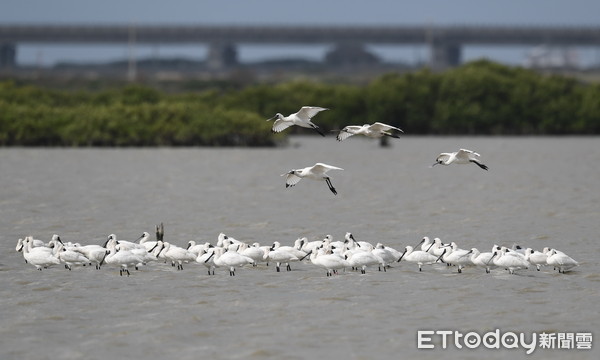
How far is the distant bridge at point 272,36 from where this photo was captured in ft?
629

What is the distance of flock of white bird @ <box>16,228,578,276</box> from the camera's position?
2169 cm

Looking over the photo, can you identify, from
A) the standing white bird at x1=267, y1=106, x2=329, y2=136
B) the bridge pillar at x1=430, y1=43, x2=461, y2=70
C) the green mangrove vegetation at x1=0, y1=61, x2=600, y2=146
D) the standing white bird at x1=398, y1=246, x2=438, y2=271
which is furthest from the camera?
the bridge pillar at x1=430, y1=43, x2=461, y2=70

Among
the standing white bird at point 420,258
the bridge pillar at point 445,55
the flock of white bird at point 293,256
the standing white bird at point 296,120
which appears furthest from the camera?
the bridge pillar at point 445,55

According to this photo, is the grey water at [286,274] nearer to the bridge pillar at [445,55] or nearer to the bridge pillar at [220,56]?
the bridge pillar at [445,55]

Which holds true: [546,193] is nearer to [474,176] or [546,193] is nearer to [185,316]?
[474,176]

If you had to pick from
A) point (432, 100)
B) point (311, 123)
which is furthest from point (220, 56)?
point (311, 123)

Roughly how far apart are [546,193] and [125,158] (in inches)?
1057

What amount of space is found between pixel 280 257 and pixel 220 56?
6793 inches

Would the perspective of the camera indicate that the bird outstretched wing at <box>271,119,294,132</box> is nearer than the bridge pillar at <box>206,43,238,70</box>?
Yes

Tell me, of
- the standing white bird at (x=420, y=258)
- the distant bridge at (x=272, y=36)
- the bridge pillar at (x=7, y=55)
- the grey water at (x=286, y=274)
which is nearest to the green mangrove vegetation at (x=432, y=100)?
the grey water at (x=286, y=274)

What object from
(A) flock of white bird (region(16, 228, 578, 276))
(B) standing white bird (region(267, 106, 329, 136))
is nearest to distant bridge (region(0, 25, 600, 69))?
(A) flock of white bird (region(16, 228, 578, 276))

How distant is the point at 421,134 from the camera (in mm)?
101188

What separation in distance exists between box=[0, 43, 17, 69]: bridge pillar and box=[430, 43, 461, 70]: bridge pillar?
63.9 meters

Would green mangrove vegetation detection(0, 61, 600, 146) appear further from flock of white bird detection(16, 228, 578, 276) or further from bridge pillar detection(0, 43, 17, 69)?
bridge pillar detection(0, 43, 17, 69)
